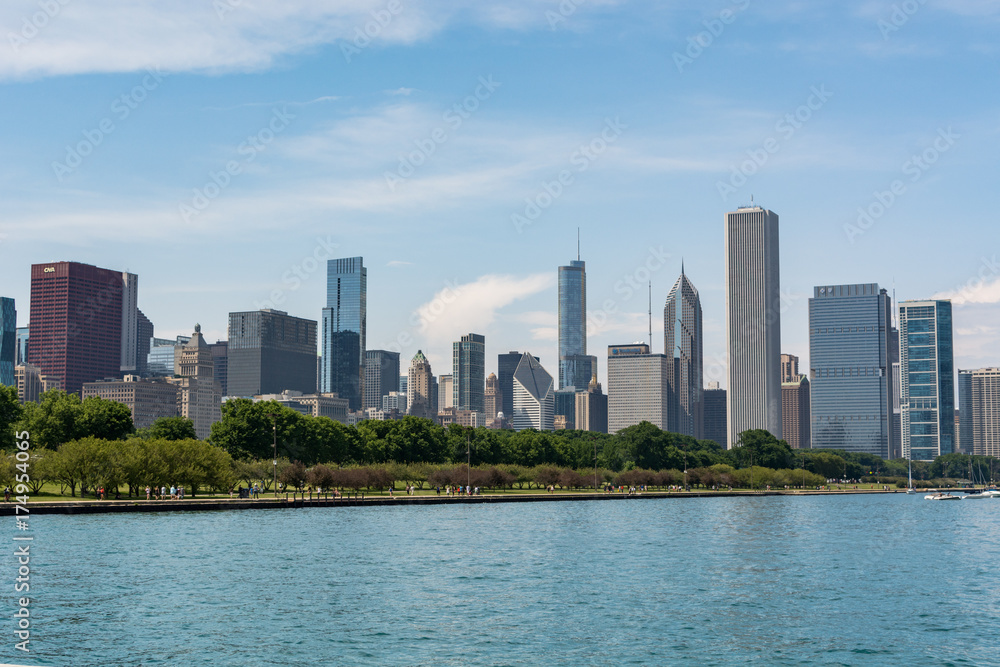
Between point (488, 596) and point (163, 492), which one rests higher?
point (163, 492)

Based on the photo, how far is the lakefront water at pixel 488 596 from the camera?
44.2m

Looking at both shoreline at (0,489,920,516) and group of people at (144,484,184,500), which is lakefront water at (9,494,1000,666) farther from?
group of people at (144,484,184,500)

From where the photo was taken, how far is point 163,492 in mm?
119125

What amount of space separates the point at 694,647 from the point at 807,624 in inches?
347

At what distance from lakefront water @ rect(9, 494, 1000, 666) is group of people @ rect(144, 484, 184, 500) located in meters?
19.4

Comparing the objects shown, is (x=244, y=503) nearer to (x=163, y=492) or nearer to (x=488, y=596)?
(x=163, y=492)

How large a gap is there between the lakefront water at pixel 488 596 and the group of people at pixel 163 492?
763 inches

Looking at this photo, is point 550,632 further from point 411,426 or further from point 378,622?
point 411,426

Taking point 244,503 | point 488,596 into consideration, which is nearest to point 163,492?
point 244,503

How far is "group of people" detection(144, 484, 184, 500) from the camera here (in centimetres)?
11694

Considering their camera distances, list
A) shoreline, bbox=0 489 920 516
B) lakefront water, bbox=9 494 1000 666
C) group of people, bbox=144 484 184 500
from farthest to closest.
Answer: group of people, bbox=144 484 184 500 → shoreline, bbox=0 489 920 516 → lakefront water, bbox=9 494 1000 666

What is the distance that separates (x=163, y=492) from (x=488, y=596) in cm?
7176

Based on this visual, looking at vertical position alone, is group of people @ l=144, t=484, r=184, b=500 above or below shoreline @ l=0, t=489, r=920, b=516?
above

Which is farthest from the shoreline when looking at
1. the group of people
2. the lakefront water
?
the lakefront water
